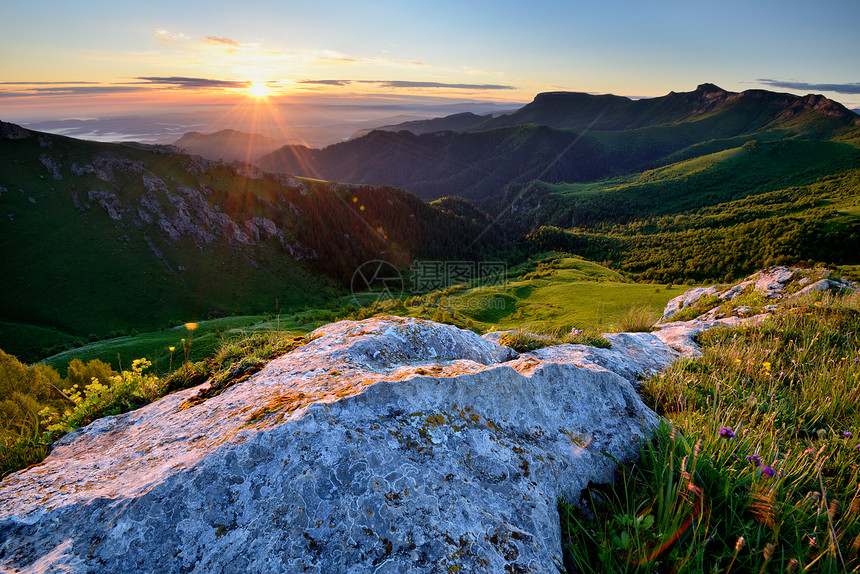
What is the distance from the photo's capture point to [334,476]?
2631mm

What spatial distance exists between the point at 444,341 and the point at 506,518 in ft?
11.6

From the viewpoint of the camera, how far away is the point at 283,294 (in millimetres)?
114688

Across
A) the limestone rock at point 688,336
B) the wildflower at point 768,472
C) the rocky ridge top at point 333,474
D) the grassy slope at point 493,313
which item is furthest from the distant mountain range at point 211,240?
the wildflower at point 768,472

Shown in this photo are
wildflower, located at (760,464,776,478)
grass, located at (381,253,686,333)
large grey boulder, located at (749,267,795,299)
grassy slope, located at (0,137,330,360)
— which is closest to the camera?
wildflower, located at (760,464,776,478)

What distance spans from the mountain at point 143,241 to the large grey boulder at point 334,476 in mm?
79598

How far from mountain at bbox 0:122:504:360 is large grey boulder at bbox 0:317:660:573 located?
79.6 m

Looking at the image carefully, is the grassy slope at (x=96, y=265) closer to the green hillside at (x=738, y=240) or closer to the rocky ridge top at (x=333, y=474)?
the rocky ridge top at (x=333, y=474)

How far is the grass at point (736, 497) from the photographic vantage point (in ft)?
7.32

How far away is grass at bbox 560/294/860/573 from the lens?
2230 mm

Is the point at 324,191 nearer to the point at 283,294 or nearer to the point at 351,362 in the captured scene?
the point at 283,294

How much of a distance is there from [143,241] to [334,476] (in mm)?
130209

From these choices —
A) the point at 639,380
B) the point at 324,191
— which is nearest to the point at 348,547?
the point at 639,380

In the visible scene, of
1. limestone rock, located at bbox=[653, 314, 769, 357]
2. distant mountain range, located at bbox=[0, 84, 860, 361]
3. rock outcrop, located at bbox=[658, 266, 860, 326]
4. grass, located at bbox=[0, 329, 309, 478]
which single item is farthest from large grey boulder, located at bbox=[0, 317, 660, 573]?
distant mountain range, located at bbox=[0, 84, 860, 361]

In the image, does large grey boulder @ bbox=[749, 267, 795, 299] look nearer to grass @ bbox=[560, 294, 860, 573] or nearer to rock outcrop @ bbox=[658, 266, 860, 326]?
rock outcrop @ bbox=[658, 266, 860, 326]
